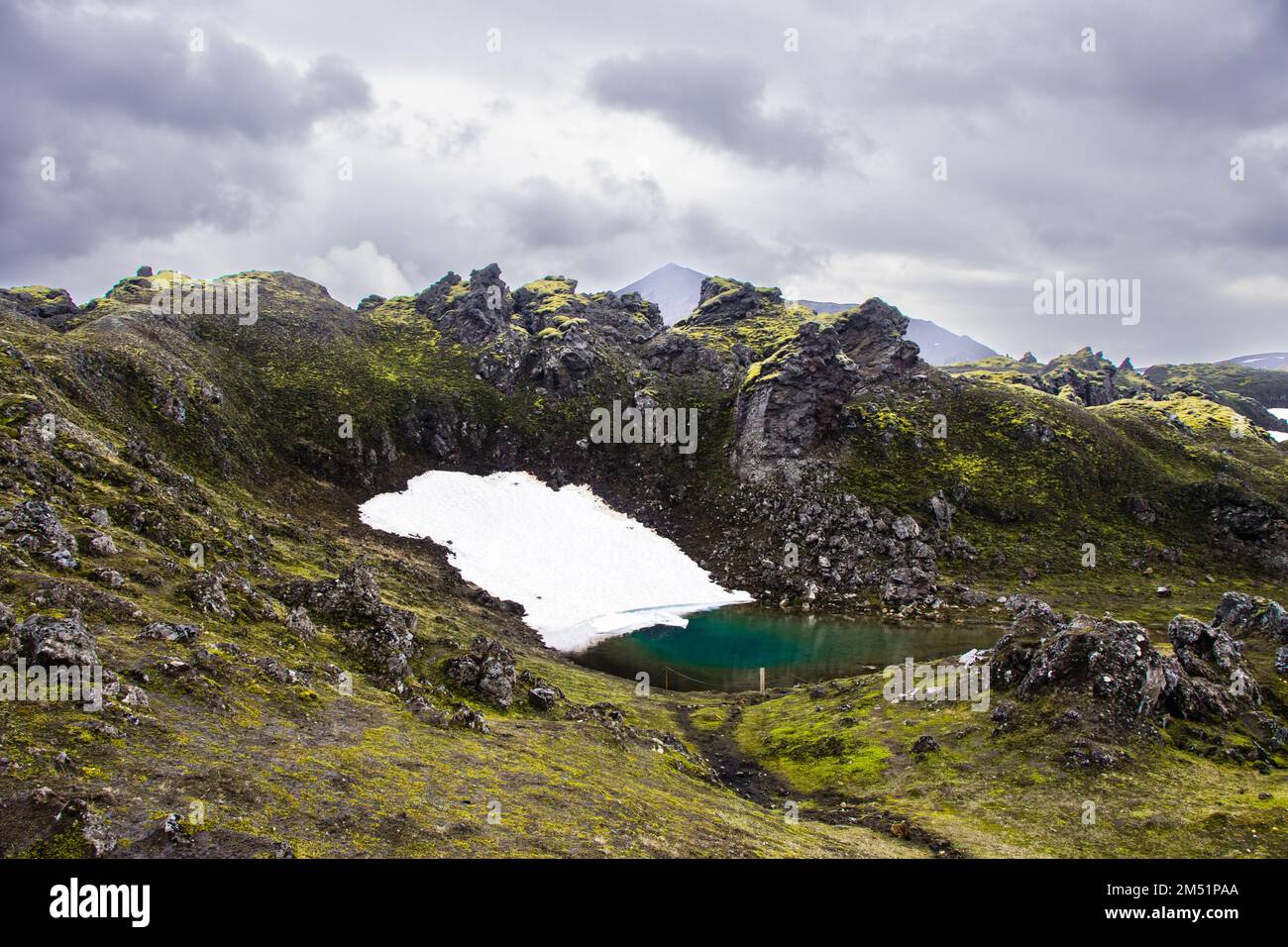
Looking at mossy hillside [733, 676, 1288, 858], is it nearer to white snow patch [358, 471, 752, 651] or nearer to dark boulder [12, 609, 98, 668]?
white snow patch [358, 471, 752, 651]

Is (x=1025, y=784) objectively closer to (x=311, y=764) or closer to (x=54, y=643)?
(x=311, y=764)

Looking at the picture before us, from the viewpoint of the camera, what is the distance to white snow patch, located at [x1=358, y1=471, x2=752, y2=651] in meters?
83.9

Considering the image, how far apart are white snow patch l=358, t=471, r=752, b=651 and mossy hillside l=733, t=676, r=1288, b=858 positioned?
120 ft

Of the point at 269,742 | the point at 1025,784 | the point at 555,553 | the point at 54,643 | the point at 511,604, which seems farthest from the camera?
the point at 555,553

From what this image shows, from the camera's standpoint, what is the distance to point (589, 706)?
43.8m

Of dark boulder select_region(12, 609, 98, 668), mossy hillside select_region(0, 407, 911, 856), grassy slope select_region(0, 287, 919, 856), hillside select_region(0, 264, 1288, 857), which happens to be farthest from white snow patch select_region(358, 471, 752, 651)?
dark boulder select_region(12, 609, 98, 668)

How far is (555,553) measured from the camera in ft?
325

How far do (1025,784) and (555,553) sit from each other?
241 ft

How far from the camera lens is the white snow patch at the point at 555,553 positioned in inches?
3302

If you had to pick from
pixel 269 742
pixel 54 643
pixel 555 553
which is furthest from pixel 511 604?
pixel 54 643

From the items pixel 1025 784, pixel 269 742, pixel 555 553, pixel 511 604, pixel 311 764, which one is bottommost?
pixel 1025 784

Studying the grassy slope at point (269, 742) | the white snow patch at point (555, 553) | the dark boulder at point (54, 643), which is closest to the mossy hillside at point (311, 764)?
the grassy slope at point (269, 742)

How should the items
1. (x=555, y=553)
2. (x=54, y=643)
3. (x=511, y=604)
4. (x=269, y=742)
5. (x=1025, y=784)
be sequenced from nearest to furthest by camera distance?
(x=54, y=643) → (x=269, y=742) → (x=1025, y=784) → (x=511, y=604) → (x=555, y=553)
